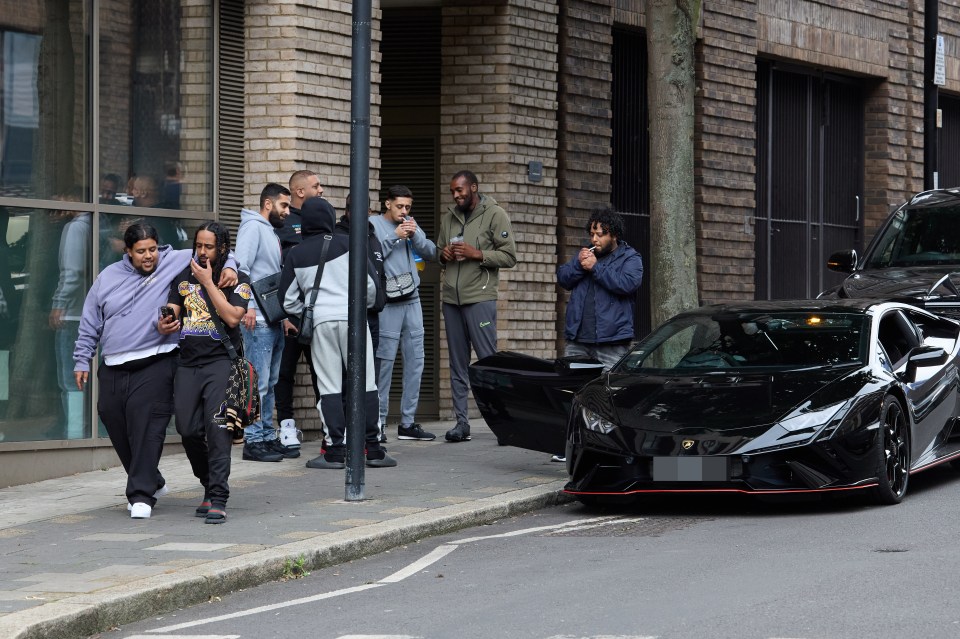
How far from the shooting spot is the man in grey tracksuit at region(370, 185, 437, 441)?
12648 mm

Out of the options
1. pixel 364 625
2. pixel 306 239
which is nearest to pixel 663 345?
pixel 306 239

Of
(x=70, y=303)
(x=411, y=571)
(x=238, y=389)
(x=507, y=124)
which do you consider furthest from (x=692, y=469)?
(x=507, y=124)

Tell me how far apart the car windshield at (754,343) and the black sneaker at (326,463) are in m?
2.26

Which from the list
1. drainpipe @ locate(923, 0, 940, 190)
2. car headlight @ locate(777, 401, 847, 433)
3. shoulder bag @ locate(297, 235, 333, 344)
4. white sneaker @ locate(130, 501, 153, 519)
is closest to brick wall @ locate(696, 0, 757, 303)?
drainpipe @ locate(923, 0, 940, 190)

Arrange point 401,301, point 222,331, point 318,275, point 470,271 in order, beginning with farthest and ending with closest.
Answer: point 470,271
point 401,301
point 318,275
point 222,331

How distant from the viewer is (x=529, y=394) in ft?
36.4

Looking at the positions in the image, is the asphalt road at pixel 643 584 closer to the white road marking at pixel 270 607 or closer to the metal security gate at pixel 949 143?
the white road marking at pixel 270 607

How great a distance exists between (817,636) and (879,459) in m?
→ 3.52

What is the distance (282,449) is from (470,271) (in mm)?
2247

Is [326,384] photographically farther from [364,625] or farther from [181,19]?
[364,625]

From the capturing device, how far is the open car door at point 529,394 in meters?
10.9

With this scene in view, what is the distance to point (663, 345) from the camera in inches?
425

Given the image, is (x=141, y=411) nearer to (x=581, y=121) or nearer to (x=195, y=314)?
(x=195, y=314)

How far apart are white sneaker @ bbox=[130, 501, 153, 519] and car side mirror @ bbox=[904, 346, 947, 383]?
4.72 meters
